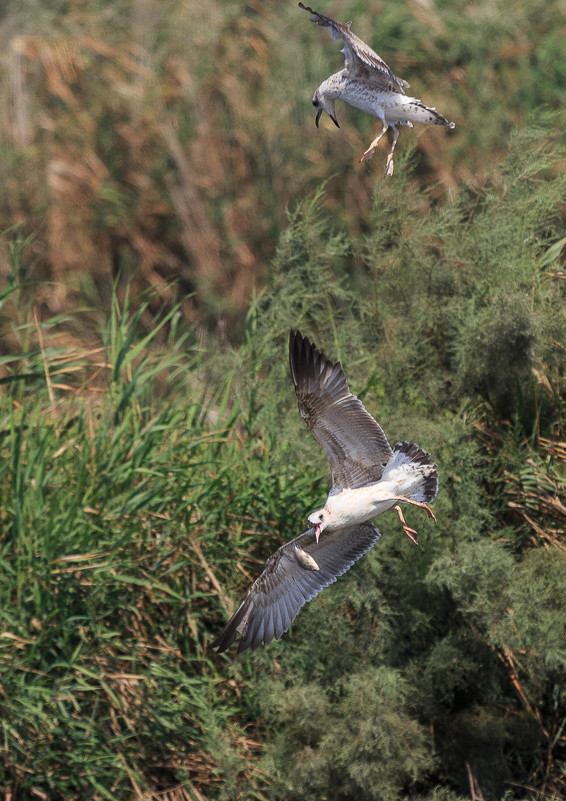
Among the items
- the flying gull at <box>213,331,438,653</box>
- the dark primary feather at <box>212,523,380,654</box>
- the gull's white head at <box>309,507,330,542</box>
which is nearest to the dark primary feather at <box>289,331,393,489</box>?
the flying gull at <box>213,331,438,653</box>

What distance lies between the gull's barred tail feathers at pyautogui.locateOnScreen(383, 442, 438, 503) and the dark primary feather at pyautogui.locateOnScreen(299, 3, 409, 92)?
1635 mm

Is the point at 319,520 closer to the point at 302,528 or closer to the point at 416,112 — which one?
the point at 302,528

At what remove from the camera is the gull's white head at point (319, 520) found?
5.51 meters

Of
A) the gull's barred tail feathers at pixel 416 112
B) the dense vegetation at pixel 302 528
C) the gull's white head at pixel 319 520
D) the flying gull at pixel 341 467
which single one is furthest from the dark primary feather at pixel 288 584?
the gull's barred tail feathers at pixel 416 112

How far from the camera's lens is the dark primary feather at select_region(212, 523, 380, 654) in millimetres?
5941

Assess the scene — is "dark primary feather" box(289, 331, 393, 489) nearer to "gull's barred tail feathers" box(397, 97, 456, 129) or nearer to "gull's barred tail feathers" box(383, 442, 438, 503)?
"gull's barred tail feathers" box(383, 442, 438, 503)

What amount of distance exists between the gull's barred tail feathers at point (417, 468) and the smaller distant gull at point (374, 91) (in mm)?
1281

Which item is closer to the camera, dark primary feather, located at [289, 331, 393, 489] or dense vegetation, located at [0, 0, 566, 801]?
dark primary feather, located at [289, 331, 393, 489]

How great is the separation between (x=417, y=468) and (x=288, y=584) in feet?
3.12

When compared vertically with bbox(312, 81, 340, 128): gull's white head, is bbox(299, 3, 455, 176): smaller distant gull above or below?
above

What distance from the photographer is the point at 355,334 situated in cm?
723

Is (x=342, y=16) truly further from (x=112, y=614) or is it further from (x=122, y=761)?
(x=122, y=761)

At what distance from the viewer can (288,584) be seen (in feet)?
19.7

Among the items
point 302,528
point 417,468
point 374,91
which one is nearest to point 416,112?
point 374,91
